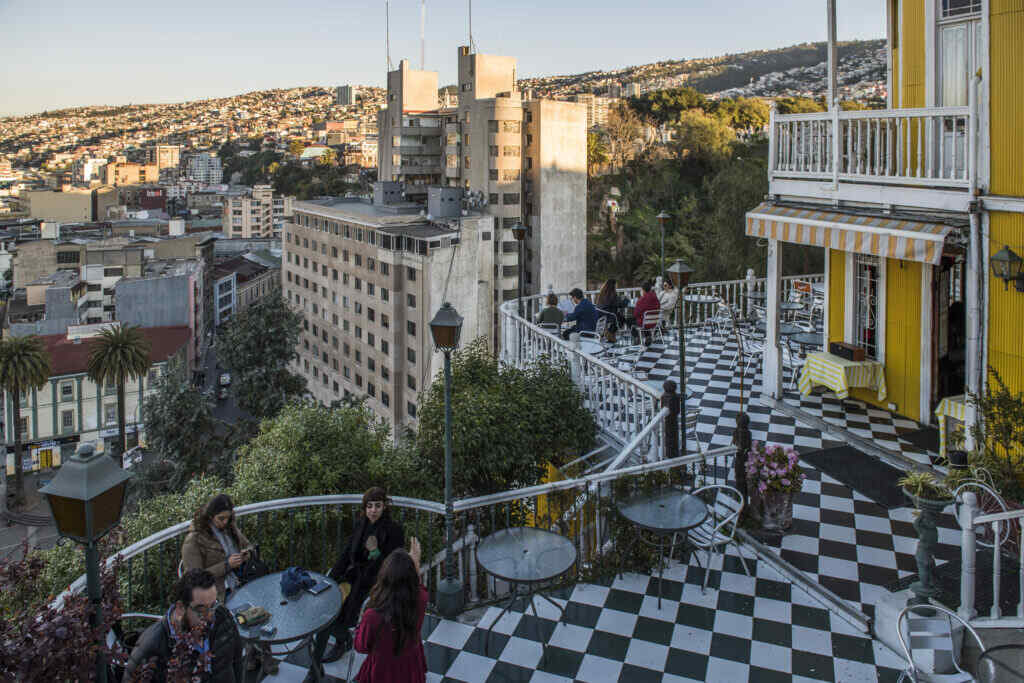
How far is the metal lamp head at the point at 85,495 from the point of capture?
3.28m

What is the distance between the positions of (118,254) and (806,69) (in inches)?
4100

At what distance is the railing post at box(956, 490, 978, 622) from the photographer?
15.6ft

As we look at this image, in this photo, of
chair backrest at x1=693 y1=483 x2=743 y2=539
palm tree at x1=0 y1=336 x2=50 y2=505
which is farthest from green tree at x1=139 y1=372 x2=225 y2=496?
chair backrest at x1=693 y1=483 x2=743 y2=539

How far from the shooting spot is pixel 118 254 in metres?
73.0

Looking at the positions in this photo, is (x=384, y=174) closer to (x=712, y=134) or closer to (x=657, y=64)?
(x=712, y=134)

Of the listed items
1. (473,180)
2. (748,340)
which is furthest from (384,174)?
(748,340)

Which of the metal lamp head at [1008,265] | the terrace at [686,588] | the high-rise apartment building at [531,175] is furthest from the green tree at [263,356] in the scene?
the metal lamp head at [1008,265]

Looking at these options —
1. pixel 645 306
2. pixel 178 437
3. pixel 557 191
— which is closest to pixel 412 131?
pixel 557 191

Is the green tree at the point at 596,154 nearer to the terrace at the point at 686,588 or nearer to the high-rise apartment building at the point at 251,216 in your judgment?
the terrace at the point at 686,588

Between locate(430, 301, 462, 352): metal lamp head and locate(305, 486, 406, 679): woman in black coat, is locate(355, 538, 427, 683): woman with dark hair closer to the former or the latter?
locate(305, 486, 406, 679): woman in black coat

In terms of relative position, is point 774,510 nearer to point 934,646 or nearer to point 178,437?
point 934,646

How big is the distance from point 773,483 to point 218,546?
459 centimetres

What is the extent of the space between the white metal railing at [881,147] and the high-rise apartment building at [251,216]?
12983cm

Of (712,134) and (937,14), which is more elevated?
(712,134)
